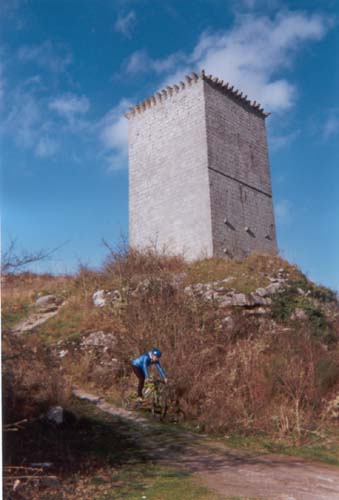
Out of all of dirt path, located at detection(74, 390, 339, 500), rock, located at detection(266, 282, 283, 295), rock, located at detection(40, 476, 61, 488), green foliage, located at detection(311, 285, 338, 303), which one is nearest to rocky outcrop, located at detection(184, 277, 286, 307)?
rock, located at detection(266, 282, 283, 295)

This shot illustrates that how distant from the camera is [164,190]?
18.0m

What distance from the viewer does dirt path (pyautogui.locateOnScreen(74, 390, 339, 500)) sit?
17.2 feet

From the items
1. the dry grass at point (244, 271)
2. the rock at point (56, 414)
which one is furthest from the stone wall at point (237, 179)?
the rock at point (56, 414)

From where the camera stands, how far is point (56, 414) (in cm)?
766

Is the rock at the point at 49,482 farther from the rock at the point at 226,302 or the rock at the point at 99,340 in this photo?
the rock at the point at 226,302

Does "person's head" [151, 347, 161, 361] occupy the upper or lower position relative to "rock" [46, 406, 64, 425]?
upper

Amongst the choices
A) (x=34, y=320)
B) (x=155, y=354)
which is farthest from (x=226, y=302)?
(x=34, y=320)

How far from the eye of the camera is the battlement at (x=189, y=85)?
18250mm

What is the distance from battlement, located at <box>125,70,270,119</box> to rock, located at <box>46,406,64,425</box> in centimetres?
1369

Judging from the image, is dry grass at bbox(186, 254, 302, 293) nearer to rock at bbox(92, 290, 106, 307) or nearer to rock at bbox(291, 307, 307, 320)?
rock at bbox(291, 307, 307, 320)

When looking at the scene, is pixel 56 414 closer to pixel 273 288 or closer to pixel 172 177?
pixel 273 288

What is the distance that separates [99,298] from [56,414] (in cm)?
632

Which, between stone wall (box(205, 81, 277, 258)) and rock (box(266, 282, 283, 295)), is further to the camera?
stone wall (box(205, 81, 277, 258))

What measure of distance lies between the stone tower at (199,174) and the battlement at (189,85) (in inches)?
1.4
